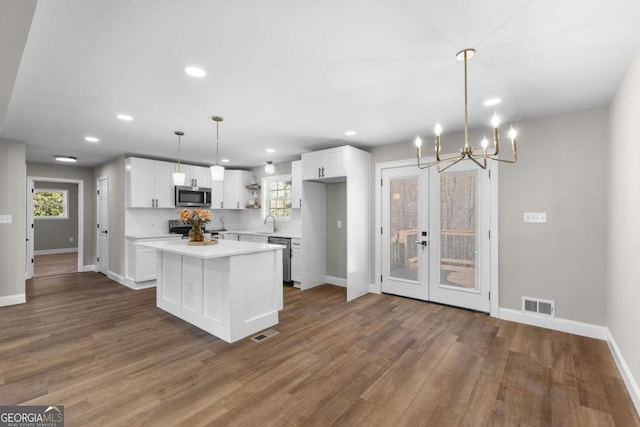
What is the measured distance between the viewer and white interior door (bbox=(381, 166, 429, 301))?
4348 mm

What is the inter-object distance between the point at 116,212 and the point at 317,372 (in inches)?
214

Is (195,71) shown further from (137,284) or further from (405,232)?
(137,284)

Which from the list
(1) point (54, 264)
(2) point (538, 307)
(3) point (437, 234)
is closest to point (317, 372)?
(3) point (437, 234)

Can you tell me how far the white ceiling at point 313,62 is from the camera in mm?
1657

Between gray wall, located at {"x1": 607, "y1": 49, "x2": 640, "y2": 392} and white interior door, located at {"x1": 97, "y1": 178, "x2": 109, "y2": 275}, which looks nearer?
gray wall, located at {"x1": 607, "y1": 49, "x2": 640, "y2": 392}

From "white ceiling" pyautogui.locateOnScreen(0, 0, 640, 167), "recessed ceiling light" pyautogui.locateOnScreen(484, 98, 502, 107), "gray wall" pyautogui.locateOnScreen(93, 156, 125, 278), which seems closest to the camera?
"white ceiling" pyautogui.locateOnScreen(0, 0, 640, 167)

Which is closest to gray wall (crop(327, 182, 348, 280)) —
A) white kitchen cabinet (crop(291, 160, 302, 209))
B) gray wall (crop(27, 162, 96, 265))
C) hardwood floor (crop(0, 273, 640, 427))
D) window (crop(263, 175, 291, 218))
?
white kitchen cabinet (crop(291, 160, 302, 209))

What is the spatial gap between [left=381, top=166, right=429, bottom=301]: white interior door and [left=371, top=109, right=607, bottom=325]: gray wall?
1.01 meters

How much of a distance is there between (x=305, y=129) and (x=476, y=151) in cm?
234

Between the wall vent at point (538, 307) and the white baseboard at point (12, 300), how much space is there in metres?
7.06

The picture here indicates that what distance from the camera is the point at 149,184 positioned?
5508mm

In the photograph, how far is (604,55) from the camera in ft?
6.89

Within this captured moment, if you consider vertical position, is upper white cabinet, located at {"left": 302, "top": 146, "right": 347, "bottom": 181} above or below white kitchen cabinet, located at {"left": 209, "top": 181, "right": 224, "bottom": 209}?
above

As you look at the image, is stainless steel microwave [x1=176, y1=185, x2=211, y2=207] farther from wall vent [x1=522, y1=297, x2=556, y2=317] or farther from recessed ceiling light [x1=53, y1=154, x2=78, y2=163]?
wall vent [x1=522, y1=297, x2=556, y2=317]
